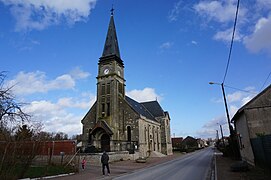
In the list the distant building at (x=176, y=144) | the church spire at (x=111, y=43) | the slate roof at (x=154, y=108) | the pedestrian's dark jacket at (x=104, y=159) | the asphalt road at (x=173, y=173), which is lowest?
the asphalt road at (x=173, y=173)

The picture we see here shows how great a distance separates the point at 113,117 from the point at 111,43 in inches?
585

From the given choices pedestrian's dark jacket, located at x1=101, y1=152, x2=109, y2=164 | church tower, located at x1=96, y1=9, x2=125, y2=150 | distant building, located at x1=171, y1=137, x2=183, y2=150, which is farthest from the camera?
distant building, located at x1=171, y1=137, x2=183, y2=150

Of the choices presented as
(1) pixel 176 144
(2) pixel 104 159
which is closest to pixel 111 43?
(2) pixel 104 159

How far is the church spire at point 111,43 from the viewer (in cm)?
Answer: 4226

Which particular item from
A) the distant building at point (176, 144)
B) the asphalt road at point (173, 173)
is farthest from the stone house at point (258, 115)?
the distant building at point (176, 144)

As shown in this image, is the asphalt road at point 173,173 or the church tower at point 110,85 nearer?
the asphalt road at point 173,173

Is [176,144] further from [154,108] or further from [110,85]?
[110,85]

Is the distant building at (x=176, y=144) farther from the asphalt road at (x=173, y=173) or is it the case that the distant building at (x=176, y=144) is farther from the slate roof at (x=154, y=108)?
the asphalt road at (x=173, y=173)

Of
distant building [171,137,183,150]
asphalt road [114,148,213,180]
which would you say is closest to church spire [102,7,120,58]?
asphalt road [114,148,213,180]

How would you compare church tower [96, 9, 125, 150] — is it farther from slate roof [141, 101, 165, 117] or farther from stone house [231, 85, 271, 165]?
stone house [231, 85, 271, 165]

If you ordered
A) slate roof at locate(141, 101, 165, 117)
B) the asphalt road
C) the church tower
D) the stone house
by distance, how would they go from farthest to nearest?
slate roof at locate(141, 101, 165, 117) < the church tower < the stone house < the asphalt road

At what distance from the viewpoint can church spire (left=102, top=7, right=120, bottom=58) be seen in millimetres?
42256

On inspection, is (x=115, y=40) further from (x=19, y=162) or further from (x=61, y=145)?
(x=19, y=162)

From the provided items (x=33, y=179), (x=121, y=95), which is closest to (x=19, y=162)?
(x=33, y=179)
